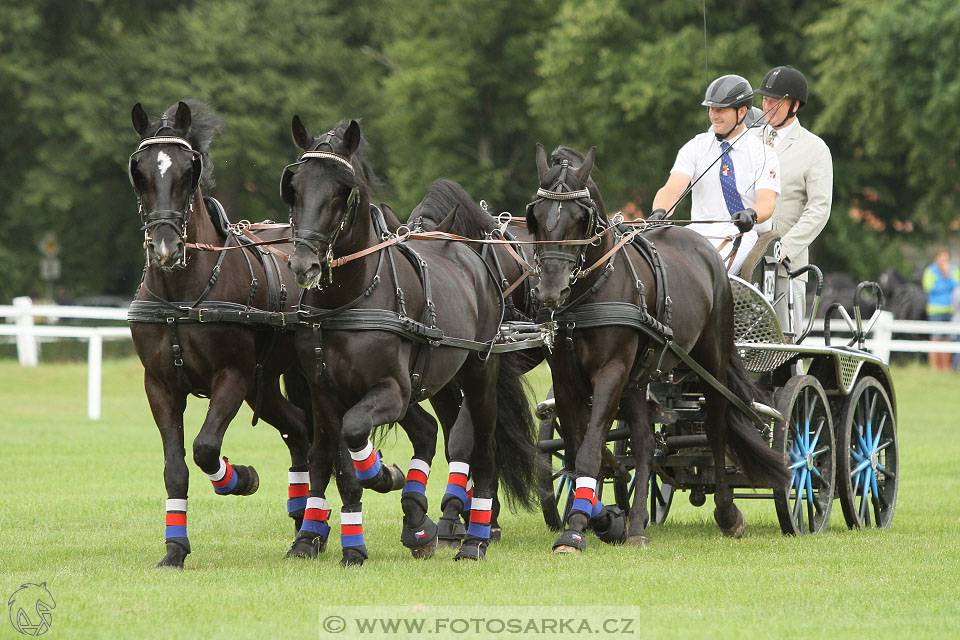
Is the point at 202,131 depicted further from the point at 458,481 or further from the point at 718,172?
the point at 718,172

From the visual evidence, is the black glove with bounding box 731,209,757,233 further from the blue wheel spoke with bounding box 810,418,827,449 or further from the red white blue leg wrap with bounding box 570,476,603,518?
the red white blue leg wrap with bounding box 570,476,603,518

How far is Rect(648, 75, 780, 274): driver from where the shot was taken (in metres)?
9.20

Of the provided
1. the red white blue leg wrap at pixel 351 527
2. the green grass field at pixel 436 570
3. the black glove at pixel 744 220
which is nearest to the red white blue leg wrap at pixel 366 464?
the red white blue leg wrap at pixel 351 527

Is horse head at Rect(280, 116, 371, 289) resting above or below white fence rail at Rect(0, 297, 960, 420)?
above

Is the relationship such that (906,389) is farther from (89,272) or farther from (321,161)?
(89,272)

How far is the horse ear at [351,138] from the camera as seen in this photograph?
666 cm

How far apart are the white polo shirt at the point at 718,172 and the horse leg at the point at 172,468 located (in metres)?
3.77

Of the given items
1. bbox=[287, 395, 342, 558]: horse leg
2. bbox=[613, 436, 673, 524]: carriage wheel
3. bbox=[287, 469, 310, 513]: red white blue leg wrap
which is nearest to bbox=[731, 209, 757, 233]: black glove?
bbox=[613, 436, 673, 524]: carriage wheel

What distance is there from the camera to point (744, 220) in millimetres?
8508

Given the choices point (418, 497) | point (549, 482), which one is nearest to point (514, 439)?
point (549, 482)

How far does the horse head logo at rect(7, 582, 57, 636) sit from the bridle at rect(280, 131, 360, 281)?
6.37 feet

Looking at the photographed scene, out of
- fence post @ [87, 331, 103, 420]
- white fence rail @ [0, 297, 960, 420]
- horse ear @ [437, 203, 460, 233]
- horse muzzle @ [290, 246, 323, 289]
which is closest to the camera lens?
horse muzzle @ [290, 246, 323, 289]

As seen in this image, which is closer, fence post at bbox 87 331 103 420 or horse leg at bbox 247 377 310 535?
horse leg at bbox 247 377 310 535

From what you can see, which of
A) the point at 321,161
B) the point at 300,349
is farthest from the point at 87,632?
the point at 321,161
